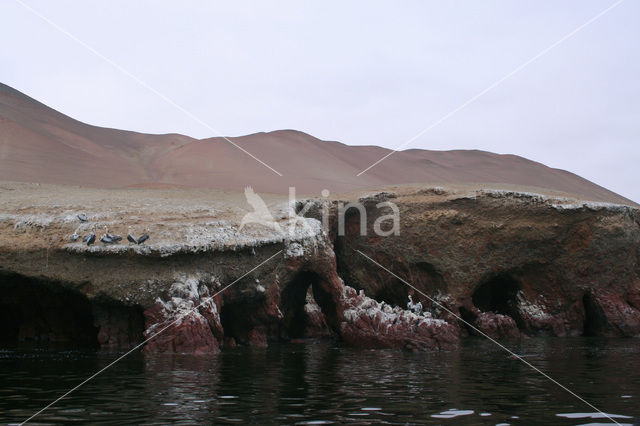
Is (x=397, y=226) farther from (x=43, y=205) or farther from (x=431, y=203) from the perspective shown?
(x=43, y=205)

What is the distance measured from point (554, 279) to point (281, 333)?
1415 centimetres

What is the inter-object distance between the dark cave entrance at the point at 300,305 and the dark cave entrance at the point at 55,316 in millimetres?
6768

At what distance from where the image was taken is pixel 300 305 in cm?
2795

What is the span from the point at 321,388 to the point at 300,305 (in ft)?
51.1

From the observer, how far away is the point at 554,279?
2958cm

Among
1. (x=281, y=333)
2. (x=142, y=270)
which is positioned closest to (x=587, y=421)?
(x=142, y=270)

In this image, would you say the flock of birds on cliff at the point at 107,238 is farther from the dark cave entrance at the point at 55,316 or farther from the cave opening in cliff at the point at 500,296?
the cave opening in cliff at the point at 500,296

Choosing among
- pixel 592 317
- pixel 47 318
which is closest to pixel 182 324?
pixel 47 318

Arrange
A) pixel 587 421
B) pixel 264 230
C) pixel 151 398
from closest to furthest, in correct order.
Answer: pixel 587 421, pixel 151 398, pixel 264 230

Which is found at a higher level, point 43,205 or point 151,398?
point 43,205

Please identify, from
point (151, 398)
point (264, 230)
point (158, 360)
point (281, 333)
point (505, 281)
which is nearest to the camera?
point (151, 398)

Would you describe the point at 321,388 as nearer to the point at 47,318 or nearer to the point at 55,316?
the point at 55,316

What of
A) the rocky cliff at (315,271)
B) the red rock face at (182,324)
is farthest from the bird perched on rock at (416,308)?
the red rock face at (182,324)

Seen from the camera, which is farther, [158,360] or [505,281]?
[505,281]
